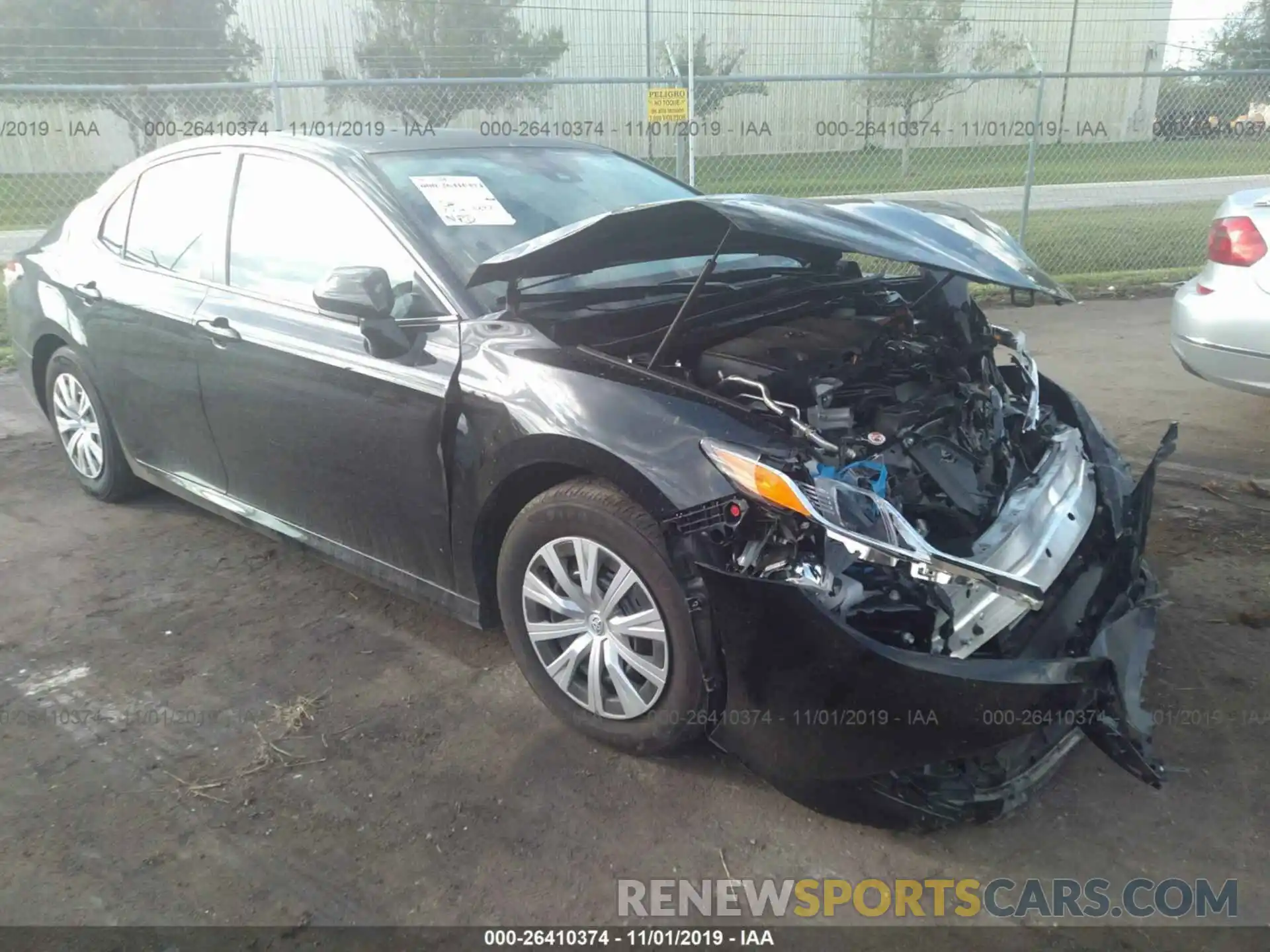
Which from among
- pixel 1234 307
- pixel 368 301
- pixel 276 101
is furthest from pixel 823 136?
pixel 368 301

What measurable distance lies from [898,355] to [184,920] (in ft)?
8.12

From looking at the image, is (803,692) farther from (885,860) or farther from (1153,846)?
(1153,846)

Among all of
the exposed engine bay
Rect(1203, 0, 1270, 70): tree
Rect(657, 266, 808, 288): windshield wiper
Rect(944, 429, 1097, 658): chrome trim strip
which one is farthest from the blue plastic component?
Rect(1203, 0, 1270, 70): tree

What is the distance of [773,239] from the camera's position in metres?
2.93

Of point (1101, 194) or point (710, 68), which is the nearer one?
point (1101, 194)

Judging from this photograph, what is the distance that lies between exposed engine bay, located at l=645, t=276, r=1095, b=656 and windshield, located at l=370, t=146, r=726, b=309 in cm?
79

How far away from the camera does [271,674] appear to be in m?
3.45

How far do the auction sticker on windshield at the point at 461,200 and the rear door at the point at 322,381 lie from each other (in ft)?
0.71

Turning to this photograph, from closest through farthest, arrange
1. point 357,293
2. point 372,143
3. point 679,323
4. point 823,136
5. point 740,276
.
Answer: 1. point 679,323
2. point 357,293
3. point 740,276
4. point 372,143
5. point 823,136

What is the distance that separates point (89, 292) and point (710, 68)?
698 inches

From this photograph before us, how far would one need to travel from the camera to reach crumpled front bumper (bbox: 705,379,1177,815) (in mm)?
2330

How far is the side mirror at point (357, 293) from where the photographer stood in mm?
3037

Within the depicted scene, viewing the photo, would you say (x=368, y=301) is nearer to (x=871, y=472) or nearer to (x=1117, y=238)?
(x=871, y=472)
